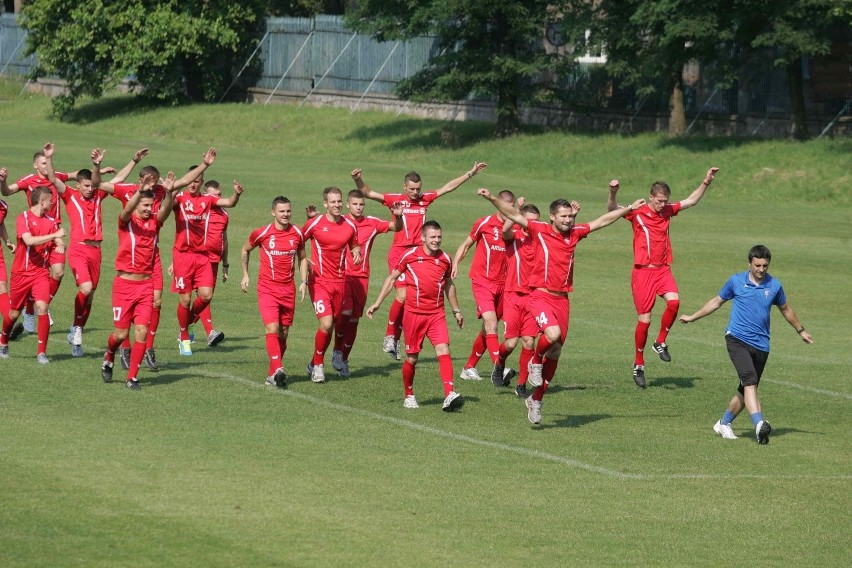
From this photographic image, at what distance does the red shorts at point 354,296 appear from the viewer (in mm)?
19000

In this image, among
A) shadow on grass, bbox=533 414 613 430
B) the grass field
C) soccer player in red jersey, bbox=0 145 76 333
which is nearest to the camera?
the grass field

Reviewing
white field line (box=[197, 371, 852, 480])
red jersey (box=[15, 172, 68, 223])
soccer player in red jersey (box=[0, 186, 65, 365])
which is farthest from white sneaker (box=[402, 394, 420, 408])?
red jersey (box=[15, 172, 68, 223])

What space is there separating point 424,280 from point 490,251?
2.90 meters

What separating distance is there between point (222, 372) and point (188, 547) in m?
7.79

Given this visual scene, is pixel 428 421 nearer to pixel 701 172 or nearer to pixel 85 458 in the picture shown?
pixel 85 458

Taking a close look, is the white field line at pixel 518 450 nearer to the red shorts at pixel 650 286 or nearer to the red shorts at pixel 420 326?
the red shorts at pixel 420 326

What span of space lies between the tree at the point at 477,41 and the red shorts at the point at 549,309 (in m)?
36.7

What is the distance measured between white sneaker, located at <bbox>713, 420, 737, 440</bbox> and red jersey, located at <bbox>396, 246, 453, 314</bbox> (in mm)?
3380

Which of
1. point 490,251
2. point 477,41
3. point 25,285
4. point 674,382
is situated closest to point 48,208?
point 25,285

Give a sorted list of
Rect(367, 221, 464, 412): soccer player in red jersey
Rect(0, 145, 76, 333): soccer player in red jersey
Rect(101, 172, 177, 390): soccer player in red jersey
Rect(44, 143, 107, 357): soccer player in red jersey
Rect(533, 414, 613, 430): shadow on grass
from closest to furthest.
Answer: Rect(533, 414, 613, 430): shadow on grass < Rect(367, 221, 464, 412): soccer player in red jersey < Rect(101, 172, 177, 390): soccer player in red jersey < Rect(44, 143, 107, 357): soccer player in red jersey < Rect(0, 145, 76, 333): soccer player in red jersey

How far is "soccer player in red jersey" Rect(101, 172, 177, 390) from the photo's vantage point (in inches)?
662

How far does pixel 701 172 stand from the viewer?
4478 cm

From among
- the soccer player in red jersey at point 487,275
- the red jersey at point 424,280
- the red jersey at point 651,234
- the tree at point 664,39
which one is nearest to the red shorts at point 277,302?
the red jersey at point 424,280

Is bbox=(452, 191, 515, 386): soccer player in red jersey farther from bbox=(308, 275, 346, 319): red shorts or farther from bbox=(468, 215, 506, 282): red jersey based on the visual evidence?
bbox=(308, 275, 346, 319): red shorts
